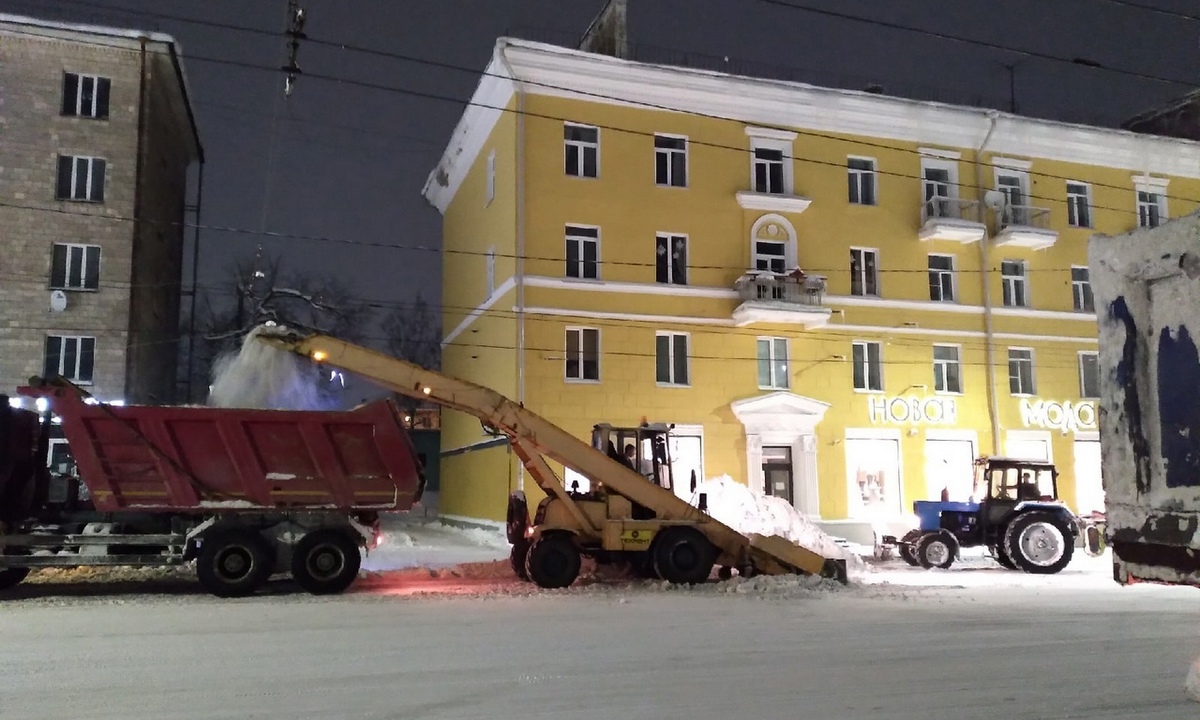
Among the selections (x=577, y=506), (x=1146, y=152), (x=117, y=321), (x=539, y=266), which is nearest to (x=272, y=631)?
(x=577, y=506)

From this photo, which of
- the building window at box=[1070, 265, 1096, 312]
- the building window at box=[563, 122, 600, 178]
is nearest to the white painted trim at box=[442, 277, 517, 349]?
the building window at box=[563, 122, 600, 178]

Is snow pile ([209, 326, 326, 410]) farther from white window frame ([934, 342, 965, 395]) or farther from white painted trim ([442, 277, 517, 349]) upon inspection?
white window frame ([934, 342, 965, 395])

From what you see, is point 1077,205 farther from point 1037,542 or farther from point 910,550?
point 910,550

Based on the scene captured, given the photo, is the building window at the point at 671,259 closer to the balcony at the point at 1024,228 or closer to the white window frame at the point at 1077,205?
the balcony at the point at 1024,228

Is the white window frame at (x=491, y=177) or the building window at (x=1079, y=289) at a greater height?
the white window frame at (x=491, y=177)

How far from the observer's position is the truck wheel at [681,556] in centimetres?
1544

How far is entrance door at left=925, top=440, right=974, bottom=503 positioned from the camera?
27.4m

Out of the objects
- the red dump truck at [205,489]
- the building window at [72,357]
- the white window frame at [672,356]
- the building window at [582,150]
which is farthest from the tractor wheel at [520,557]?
the building window at [72,357]

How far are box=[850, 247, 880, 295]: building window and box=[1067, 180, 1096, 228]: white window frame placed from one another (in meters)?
7.77

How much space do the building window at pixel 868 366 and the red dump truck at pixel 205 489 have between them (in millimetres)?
16092

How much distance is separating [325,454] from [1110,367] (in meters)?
12.4

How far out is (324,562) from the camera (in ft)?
48.0

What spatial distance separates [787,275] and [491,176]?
9391mm

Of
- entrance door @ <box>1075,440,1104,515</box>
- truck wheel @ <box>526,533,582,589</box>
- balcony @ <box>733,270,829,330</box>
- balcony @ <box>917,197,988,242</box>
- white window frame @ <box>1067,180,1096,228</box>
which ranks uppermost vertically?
white window frame @ <box>1067,180,1096,228</box>
